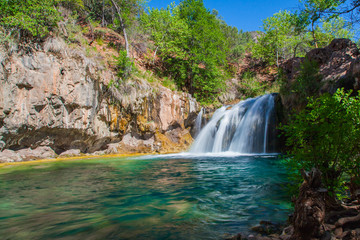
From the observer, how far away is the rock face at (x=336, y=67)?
8789mm

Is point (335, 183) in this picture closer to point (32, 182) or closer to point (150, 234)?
point (150, 234)

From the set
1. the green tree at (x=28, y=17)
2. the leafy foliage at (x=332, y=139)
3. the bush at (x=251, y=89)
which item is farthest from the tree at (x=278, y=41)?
the leafy foliage at (x=332, y=139)

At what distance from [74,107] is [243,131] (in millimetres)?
12272

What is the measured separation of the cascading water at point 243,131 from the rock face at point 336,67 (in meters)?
2.33

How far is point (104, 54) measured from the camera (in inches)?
749

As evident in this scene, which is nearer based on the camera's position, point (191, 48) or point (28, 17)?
point (28, 17)

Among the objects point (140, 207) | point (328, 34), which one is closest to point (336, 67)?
point (140, 207)

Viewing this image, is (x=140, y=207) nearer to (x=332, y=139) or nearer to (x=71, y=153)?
(x=332, y=139)

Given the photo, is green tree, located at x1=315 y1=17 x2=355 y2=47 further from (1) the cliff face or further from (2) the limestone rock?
(2) the limestone rock

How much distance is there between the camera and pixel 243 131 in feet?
52.0

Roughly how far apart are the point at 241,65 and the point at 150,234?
38683 millimetres

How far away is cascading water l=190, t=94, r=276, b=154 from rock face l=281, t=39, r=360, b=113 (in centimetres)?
233

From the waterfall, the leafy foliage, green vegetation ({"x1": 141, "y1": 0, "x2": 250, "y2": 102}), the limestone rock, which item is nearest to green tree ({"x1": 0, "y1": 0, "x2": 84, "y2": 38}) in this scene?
the limestone rock

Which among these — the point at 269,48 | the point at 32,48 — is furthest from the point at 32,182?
the point at 269,48
